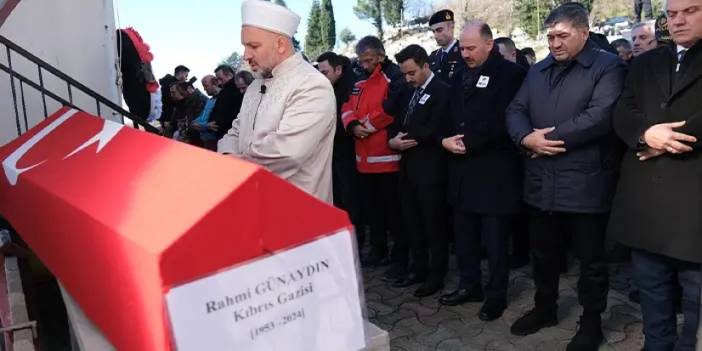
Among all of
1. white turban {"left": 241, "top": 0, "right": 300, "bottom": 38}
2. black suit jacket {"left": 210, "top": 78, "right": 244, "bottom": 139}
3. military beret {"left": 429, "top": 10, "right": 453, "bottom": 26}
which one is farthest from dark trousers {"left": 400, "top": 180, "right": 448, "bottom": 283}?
black suit jacket {"left": 210, "top": 78, "right": 244, "bottom": 139}

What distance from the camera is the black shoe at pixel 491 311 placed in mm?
3586

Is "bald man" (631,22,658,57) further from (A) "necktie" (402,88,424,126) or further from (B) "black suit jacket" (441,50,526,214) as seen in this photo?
(A) "necktie" (402,88,424,126)

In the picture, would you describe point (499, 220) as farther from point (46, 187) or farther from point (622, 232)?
point (46, 187)

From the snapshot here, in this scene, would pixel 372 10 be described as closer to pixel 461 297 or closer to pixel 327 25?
pixel 327 25

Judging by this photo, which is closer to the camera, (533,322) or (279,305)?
(279,305)

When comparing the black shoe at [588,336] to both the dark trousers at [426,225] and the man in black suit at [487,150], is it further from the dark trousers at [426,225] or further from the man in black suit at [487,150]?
the dark trousers at [426,225]

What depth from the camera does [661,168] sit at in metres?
2.57

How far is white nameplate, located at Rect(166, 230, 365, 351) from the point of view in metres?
1.38

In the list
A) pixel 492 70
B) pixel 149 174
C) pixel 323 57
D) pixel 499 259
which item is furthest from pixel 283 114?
pixel 323 57

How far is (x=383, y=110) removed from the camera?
14.3 ft

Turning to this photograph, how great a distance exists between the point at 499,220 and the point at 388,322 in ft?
3.12

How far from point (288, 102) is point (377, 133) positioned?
1.96 m

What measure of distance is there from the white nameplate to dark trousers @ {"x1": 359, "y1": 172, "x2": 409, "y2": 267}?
2825mm

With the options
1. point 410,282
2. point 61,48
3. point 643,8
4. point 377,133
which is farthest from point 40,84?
point 643,8
